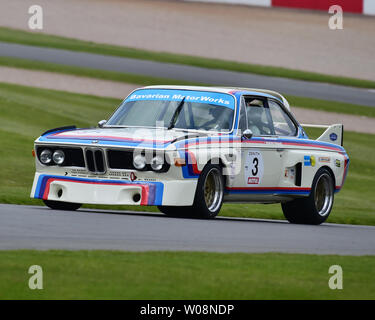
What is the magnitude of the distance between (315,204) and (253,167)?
161 centimetres

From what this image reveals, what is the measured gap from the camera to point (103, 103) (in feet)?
87.7

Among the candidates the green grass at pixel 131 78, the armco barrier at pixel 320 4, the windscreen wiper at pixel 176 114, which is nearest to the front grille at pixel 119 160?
the windscreen wiper at pixel 176 114

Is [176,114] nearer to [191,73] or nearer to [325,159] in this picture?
[325,159]

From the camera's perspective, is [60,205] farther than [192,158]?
Yes

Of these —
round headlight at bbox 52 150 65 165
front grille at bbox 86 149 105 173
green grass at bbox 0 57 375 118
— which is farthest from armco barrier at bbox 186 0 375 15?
front grille at bbox 86 149 105 173

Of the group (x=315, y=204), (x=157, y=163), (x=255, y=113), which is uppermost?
(x=255, y=113)

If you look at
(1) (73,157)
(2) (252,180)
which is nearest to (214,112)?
(2) (252,180)

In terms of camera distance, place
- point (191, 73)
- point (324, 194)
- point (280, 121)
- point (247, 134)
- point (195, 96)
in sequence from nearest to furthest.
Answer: point (247, 134), point (195, 96), point (280, 121), point (324, 194), point (191, 73)

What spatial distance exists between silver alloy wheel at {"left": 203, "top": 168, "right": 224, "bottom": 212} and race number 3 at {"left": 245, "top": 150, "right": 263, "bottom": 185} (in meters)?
0.58

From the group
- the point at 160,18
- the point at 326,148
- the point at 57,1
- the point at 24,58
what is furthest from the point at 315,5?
the point at 326,148

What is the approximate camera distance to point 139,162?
11250mm

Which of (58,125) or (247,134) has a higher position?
(247,134)

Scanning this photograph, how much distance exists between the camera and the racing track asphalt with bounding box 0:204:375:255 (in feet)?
29.4

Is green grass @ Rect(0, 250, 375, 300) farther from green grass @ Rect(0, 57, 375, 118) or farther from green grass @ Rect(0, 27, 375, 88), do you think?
green grass @ Rect(0, 27, 375, 88)
